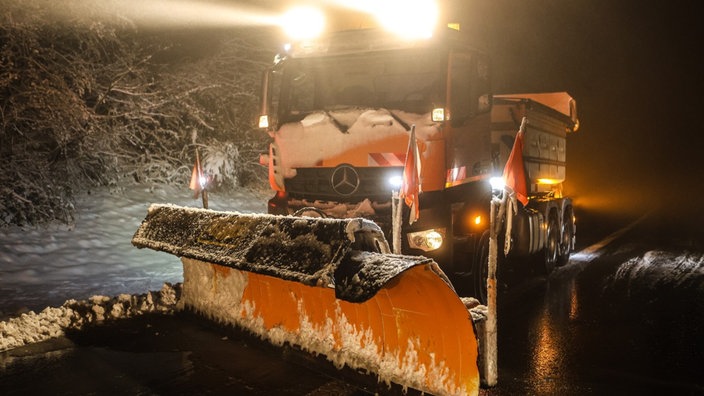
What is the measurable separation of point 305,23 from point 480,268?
3.93 meters

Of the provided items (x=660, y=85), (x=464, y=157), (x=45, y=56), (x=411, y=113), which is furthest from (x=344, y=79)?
(x=660, y=85)

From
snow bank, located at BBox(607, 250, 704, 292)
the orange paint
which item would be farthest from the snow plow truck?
snow bank, located at BBox(607, 250, 704, 292)

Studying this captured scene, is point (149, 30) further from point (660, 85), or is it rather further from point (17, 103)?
point (660, 85)

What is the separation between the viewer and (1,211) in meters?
10.4

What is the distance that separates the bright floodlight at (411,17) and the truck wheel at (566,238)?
5.62 m

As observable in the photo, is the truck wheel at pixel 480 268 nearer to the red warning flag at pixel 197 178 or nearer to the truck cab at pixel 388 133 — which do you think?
the truck cab at pixel 388 133

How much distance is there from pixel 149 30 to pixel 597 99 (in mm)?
45008

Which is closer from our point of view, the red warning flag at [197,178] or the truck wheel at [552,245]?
the red warning flag at [197,178]

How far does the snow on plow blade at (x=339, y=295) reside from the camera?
3551 mm

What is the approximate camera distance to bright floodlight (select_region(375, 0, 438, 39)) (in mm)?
6480

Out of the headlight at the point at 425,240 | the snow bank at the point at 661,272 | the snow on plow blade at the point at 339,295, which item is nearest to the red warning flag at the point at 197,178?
the snow on plow blade at the point at 339,295

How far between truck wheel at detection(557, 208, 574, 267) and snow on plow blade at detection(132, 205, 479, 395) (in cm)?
690

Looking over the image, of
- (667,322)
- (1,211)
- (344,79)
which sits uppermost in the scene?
(344,79)

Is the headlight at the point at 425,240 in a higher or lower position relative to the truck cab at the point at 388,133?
lower
